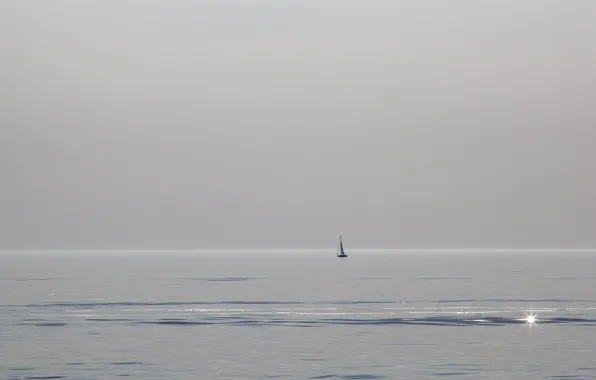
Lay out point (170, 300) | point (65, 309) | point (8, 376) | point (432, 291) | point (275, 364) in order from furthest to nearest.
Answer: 1. point (432, 291)
2. point (170, 300)
3. point (65, 309)
4. point (275, 364)
5. point (8, 376)

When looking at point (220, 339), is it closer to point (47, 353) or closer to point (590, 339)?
point (47, 353)

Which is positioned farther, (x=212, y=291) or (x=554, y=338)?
(x=212, y=291)

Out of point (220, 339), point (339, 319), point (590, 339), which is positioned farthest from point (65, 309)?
point (590, 339)

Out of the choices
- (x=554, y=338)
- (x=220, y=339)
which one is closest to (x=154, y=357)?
(x=220, y=339)

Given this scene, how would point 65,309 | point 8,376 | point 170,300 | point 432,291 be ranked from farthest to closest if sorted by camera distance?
point 432,291, point 170,300, point 65,309, point 8,376

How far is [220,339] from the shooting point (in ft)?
271

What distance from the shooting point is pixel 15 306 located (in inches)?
4855

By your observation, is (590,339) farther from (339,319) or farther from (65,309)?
(65,309)

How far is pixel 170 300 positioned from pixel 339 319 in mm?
39857

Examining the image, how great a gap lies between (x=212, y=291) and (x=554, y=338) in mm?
86690

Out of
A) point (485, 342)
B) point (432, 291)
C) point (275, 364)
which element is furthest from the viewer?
point (432, 291)

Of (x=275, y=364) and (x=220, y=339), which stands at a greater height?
(x=220, y=339)

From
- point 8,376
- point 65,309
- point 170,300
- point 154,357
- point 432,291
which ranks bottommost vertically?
point 8,376

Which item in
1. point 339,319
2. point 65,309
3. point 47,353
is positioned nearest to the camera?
point 47,353
